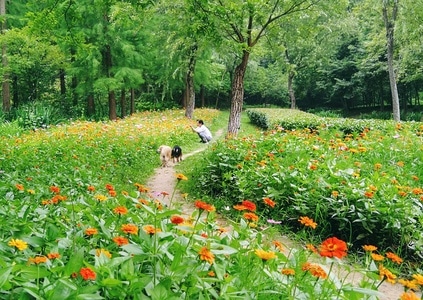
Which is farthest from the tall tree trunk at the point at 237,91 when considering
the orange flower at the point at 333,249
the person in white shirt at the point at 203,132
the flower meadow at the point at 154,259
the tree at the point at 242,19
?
the orange flower at the point at 333,249

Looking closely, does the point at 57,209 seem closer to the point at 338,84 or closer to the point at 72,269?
the point at 72,269

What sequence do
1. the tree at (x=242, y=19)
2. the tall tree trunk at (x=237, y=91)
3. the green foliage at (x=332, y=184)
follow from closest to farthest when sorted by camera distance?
the green foliage at (x=332, y=184) < the tree at (x=242, y=19) < the tall tree trunk at (x=237, y=91)

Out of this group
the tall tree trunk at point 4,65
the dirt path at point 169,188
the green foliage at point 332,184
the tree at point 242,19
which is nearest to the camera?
the dirt path at point 169,188

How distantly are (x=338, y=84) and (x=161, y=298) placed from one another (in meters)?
38.2

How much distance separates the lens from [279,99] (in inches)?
1874

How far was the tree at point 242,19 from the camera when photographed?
8.91 m

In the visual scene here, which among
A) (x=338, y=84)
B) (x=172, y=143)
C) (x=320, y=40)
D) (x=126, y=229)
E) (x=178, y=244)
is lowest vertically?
(x=172, y=143)

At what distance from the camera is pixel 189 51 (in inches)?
736

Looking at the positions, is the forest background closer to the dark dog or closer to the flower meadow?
the dark dog

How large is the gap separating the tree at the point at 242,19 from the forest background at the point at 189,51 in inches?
1.3

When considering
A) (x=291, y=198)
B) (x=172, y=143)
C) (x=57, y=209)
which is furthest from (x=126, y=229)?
(x=172, y=143)

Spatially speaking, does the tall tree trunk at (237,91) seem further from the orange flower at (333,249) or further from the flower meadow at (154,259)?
the orange flower at (333,249)

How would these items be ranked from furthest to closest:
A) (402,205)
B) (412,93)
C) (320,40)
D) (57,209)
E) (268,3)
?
(412,93)
(320,40)
(268,3)
(402,205)
(57,209)

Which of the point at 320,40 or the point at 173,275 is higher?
the point at 320,40
